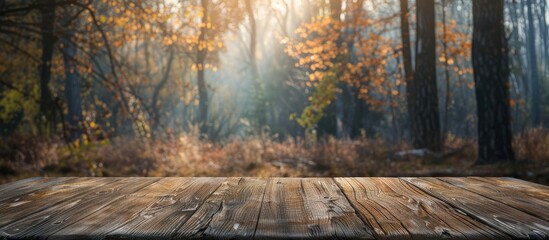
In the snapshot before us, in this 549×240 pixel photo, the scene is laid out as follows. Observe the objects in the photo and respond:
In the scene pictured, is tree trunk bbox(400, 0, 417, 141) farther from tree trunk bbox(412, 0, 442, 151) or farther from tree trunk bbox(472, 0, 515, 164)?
tree trunk bbox(472, 0, 515, 164)

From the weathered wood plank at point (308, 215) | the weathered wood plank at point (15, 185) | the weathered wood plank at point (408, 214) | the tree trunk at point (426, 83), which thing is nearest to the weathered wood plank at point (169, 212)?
the weathered wood plank at point (308, 215)

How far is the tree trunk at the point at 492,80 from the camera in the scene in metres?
8.84

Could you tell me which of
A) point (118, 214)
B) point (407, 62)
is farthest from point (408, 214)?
point (407, 62)

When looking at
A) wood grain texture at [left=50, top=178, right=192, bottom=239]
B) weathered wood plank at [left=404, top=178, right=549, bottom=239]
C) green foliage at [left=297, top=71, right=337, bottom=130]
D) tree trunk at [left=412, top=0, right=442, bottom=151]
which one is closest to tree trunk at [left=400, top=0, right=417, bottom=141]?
tree trunk at [left=412, top=0, right=442, bottom=151]

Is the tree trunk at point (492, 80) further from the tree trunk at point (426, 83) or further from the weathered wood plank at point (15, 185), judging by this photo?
the weathered wood plank at point (15, 185)

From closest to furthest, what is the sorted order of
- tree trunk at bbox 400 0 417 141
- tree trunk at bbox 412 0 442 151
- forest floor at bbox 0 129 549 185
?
1. forest floor at bbox 0 129 549 185
2. tree trunk at bbox 412 0 442 151
3. tree trunk at bbox 400 0 417 141

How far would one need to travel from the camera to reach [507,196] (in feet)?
7.81

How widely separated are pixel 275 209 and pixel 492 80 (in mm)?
7964

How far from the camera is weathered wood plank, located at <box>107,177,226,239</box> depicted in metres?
1.64

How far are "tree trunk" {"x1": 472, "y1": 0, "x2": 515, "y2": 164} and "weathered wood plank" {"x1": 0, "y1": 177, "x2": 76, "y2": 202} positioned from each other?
7.75m

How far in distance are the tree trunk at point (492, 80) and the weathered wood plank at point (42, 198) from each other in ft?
25.1

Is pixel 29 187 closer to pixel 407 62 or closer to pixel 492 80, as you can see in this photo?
pixel 492 80

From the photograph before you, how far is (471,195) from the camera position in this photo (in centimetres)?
238

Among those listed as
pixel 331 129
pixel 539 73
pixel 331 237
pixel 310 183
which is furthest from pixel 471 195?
pixel 539 73
